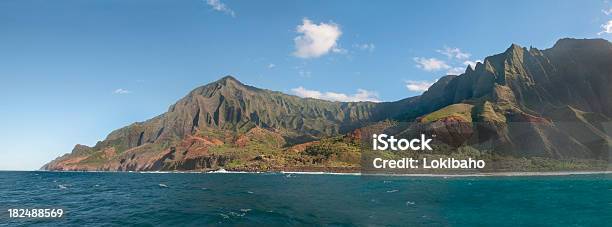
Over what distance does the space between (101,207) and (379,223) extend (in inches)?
1681

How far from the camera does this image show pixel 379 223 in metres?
51.2

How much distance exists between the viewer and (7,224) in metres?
48.1

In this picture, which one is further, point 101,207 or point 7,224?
point 101,207

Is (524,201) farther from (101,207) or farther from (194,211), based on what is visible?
(101,207)

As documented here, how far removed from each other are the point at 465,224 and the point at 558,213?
18.1m

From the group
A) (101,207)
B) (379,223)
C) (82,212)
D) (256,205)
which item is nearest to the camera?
(379,223)

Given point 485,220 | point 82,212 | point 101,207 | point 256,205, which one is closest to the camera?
point 485,220

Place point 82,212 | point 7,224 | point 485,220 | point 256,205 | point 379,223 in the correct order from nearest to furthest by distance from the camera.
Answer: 1. point 7,224
2. point 379,223
3. point 485,220
4. point 82,212
5. point 256,205

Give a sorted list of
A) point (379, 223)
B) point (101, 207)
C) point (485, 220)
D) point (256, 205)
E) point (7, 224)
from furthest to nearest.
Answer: point (256, 205), point (101, 207), point (485, 220), point (379, 223), point (7, 224)

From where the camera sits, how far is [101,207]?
6519 cm

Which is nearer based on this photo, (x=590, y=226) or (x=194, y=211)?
(x=590, y=226)

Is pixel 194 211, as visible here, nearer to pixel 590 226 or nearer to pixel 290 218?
pixel 290 218

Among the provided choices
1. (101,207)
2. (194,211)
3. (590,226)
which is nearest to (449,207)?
(590,226)

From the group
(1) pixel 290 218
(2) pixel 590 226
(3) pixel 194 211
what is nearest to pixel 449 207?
(2) pixel 590 226
